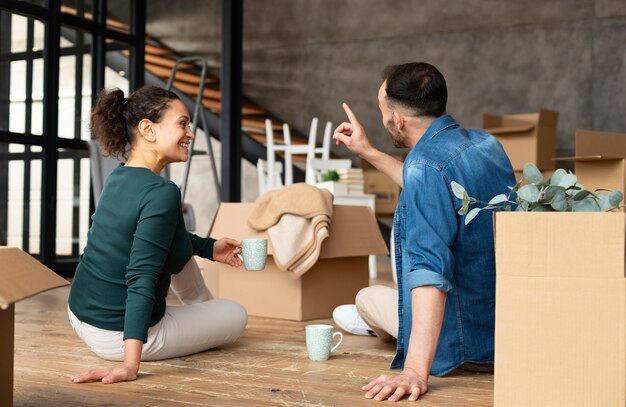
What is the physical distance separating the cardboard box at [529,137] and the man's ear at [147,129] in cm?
401

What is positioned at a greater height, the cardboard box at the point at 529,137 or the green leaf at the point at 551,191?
the cardboard box at the point at 529,137

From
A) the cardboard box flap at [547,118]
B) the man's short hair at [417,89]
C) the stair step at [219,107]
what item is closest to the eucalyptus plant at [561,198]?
the man's short hair at [417,89]

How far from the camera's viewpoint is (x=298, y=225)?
322 cm

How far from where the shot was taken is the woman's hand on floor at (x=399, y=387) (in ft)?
5.92

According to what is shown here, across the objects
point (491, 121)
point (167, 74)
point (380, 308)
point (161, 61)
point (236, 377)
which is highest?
point (161, 61)

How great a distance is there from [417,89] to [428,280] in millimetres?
551

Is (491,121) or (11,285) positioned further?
(491,121)

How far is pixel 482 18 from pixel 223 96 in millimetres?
2711

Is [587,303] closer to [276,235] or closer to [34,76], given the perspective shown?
[276,235]

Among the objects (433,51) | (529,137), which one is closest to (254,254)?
(529,137)

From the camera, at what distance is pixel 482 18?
24.1ft

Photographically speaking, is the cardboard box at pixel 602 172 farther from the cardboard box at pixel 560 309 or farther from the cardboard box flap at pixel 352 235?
the cardboard box at pixel 560 309

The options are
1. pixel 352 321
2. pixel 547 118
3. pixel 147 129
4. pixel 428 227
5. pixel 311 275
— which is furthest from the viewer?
pixel 547 118

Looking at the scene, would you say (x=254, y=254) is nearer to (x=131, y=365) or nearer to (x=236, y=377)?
(x=236, y=377)
